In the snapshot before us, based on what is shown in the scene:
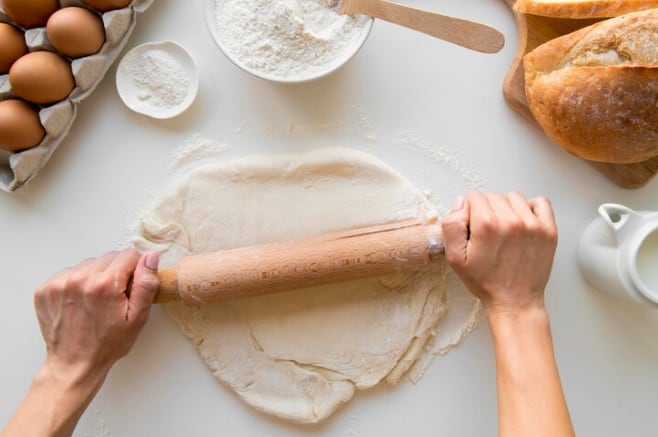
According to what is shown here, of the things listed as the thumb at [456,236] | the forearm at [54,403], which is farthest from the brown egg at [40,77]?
the thumb at [456,236]

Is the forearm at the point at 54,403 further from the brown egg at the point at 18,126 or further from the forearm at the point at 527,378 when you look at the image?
the forearm at the point at 527,378

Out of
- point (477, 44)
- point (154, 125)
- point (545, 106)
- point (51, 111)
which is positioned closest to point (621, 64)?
point (545, 106)

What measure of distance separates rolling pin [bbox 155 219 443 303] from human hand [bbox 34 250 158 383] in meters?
0.05

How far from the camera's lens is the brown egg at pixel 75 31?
42.5 inches

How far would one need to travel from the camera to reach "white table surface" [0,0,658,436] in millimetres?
1231

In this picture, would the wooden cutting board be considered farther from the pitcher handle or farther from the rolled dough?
the rolled dough

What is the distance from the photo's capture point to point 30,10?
110 cm

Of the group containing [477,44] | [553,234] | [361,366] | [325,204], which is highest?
[477,44]

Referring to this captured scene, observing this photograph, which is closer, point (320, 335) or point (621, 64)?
point (621, 64)

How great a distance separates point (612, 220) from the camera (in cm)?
111

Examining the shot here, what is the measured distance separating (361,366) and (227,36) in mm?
759

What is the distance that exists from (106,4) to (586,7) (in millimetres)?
961

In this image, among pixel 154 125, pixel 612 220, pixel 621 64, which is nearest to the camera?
pixel 621 64

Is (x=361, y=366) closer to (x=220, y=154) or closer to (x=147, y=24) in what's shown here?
(x=220, y=154)
